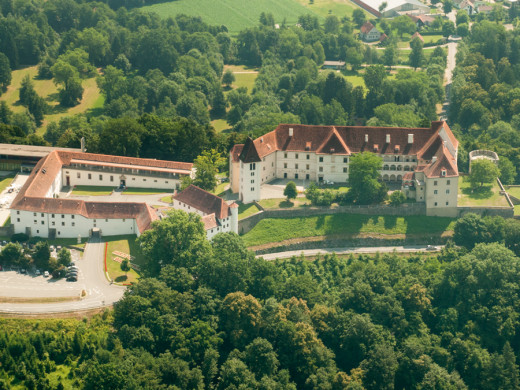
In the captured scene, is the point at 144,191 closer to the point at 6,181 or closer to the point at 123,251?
the point at 123,251

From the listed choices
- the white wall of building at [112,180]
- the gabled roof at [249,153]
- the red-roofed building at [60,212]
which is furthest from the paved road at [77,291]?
the gabled roof at [249,153]

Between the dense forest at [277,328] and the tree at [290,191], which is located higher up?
the tree at [290,191]

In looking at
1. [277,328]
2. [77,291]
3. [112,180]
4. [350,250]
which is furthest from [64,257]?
[350,250]

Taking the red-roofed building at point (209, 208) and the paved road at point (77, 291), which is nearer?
the paved road at point (77, 291)

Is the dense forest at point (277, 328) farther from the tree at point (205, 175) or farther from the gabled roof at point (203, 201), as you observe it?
the tree at point (205, 175)

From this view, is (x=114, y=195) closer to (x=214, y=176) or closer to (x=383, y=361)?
(x=214, y=176)

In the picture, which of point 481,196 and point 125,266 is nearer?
point 125,266
